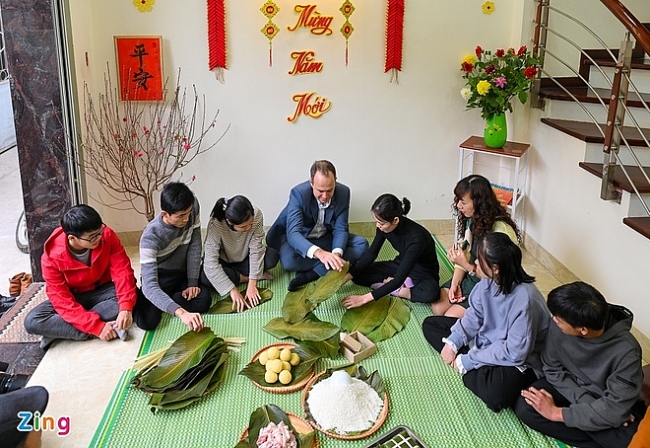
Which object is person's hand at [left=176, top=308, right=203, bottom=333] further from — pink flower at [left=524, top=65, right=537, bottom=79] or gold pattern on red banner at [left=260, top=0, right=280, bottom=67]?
pink flower at [left=524, top=65, right=537, bottom=79]

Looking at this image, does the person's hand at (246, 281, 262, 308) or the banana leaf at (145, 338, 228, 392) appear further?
the person's hand at (246, 281, 262, 308)

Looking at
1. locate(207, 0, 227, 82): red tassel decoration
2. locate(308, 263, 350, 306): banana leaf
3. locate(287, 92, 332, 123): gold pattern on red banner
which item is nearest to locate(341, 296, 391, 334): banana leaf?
locate(308, 263, 350, 306): banana leaf

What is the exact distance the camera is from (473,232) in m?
3.20

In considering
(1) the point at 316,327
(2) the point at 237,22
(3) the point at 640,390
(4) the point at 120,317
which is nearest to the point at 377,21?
(2) the point at 237,22

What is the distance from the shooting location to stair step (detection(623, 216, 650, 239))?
2881 millimetres

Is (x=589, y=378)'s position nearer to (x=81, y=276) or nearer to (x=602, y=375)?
(x=602, y=375)

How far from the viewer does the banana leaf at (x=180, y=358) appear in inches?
106

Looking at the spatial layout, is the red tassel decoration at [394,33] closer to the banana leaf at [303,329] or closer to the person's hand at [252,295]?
the person's hand at [252,295]

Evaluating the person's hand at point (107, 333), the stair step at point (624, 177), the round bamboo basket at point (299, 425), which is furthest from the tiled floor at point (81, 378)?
the stair step at point (624, 177)

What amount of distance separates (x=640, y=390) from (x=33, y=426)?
2.20 metres

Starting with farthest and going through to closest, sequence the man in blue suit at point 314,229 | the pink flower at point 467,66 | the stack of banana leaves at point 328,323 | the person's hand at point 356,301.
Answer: the pink flower at point 467,66, the man in blue suit at point 314,229, the person's hand at point 356,301, the stack of banana leaves at point 328,323

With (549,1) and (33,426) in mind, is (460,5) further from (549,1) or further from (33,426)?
(33,426)

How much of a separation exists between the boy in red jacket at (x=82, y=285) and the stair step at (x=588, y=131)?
8.40ft

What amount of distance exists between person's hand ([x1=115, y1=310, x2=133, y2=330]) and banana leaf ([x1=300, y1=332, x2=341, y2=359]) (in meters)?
0.86
